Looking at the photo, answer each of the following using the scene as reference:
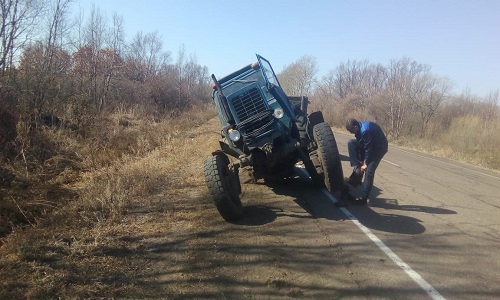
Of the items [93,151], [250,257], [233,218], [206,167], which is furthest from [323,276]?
[93,151]

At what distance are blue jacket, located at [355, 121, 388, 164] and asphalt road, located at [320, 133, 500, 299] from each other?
985 mm

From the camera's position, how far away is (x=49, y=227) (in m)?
5.77

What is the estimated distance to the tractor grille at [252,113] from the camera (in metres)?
7.18

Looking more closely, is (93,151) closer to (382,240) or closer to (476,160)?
(382,240)

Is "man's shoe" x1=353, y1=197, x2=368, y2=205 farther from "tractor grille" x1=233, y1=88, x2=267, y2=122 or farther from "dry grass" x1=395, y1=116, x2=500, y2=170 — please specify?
"dry grass" x1=395, y1=116, x2=500, y2=170

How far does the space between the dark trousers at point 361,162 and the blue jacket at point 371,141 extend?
0.22ft

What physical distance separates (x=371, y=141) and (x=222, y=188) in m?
2.91

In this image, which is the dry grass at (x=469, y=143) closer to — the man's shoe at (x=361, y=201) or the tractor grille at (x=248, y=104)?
the man's shoe at (x=361, y=201)

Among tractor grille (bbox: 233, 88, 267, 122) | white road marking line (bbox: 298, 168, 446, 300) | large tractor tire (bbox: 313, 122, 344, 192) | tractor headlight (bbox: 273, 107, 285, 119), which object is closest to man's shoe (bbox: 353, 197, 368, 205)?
white road marking line (bbox: 298, 168, 446, 300)

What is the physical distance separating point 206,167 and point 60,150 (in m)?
7.10

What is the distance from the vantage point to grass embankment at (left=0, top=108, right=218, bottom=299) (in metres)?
4.09

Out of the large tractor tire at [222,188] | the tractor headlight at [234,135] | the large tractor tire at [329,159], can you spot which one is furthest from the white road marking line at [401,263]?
the tractor headlight at [234,135]

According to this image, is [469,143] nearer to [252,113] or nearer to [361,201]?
[361,201]

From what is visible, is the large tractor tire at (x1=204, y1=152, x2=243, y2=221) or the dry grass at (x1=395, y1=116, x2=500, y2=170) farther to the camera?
the dry grass at (x1=395, y1=116, x2=500, y2=170)
